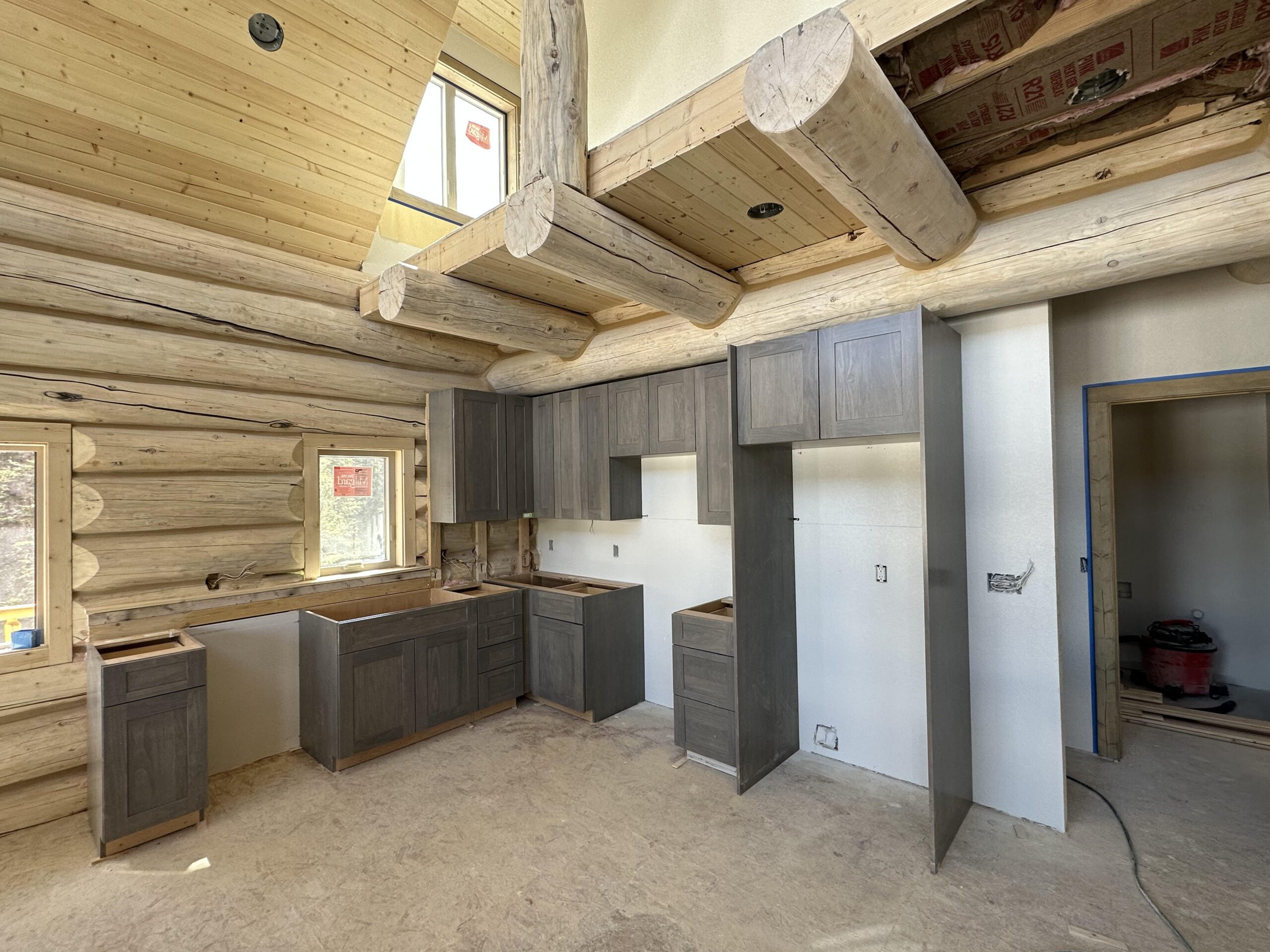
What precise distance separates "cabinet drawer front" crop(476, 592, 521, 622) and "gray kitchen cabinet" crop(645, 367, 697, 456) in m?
1.53

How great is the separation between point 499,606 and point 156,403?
7.86ft

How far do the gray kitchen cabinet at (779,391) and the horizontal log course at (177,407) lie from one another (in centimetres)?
259

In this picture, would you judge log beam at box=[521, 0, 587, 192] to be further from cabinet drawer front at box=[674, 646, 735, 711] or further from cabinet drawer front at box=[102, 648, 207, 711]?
cabinet drawer front at box=[102, 648, 207, 711]

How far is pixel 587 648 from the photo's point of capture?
414cm

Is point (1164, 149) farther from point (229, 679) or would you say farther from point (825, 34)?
point (229, 679)

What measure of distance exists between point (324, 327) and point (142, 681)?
7.12 feet

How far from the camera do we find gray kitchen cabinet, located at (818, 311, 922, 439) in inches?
103

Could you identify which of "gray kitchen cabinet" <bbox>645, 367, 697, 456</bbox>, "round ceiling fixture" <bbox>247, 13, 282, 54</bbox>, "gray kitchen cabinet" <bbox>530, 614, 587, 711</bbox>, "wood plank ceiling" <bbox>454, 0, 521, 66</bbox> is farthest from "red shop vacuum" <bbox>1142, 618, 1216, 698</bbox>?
"round ceiling fixture" <bbox>247, 13, 282, 54</bbox>

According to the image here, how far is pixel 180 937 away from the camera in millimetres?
2230

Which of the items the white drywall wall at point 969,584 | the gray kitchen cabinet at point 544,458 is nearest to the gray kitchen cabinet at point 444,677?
the gray kitchen cabinet at point 544,458

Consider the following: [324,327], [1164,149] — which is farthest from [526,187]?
[1164,149]

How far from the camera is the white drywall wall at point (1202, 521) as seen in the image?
13.6 ft

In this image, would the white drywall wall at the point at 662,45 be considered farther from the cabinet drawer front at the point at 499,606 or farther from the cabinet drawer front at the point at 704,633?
the cabinet drawer front at the point at 499,606

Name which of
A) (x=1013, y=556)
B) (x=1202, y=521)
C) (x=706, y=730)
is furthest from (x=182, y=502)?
(x=1202, y=521)
